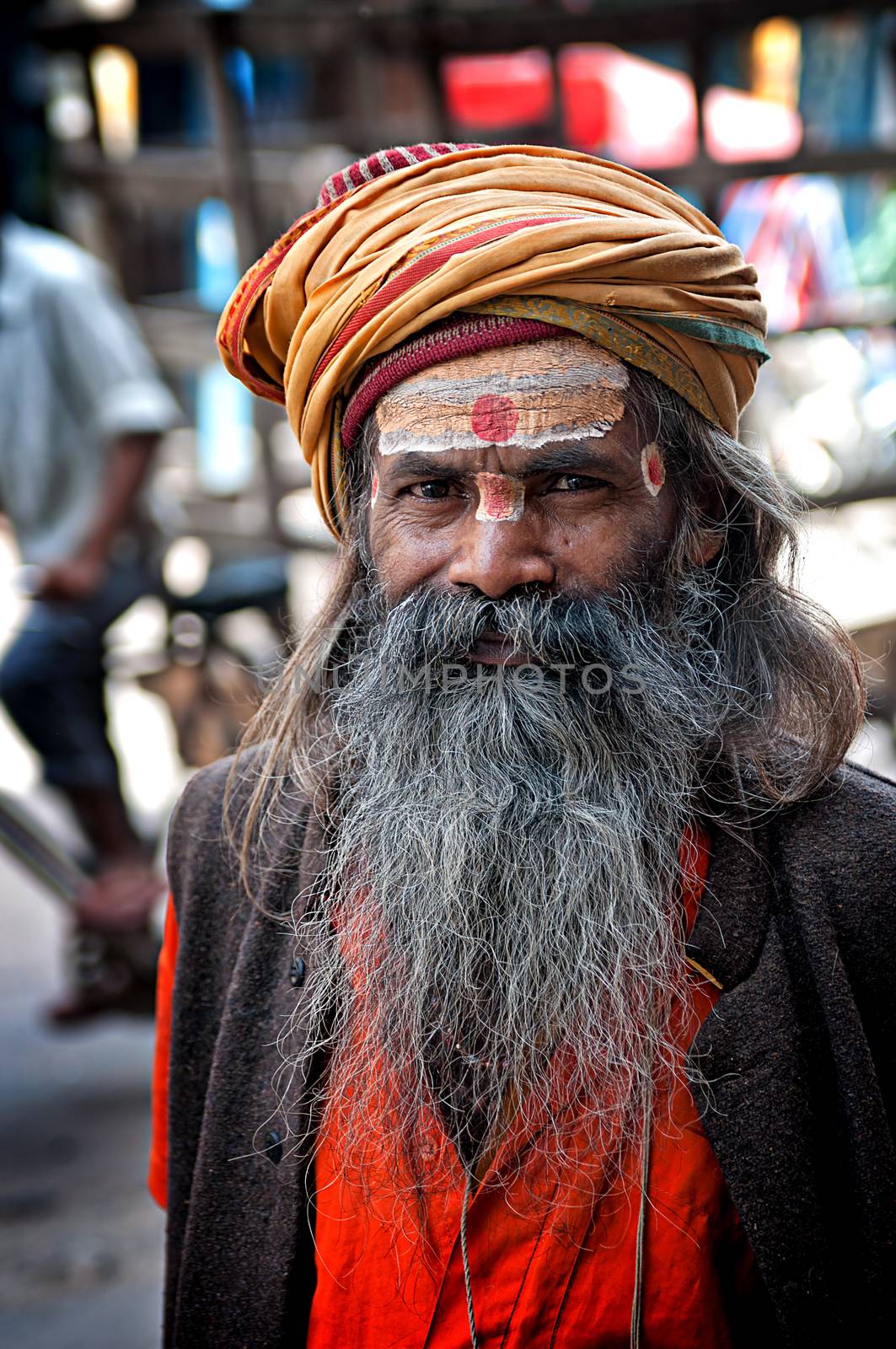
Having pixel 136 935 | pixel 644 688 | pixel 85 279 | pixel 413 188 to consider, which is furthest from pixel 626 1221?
pixel 85 279

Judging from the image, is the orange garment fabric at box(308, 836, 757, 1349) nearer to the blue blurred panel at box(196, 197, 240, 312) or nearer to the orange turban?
the orange turban

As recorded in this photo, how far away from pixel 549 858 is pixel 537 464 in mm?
515

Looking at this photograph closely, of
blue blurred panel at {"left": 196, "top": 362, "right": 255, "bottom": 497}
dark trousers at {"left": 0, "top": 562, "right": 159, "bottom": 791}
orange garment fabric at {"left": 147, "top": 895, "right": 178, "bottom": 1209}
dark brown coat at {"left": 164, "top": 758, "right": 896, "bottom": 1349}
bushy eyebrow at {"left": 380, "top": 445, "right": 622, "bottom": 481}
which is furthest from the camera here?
blue blurred panel at {"left": 196, "top": 362, "right": 255, "bottom": 497}

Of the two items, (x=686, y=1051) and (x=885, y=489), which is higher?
(x=885, y=489)

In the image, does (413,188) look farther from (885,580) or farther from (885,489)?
(885,580)

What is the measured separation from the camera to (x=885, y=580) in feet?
18.7

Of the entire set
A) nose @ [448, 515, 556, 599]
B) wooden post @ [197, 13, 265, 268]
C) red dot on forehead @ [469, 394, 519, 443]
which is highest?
wooden post @ [197, 13, 265, 268]

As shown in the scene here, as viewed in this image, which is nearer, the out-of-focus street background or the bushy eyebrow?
the bushy eyebrow

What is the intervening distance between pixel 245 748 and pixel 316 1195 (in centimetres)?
66

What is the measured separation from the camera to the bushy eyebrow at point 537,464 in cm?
157

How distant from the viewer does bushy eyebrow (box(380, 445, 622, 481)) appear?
1.57 metres

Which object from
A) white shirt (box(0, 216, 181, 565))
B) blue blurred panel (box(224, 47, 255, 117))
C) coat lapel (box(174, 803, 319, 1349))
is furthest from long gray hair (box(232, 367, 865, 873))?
blue blurred panel (box(224, 47, 255, 117))

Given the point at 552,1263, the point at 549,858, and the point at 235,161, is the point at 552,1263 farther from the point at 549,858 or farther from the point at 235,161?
the point at 235,161

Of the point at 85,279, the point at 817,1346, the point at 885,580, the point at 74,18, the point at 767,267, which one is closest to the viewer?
the point at 817,1346
